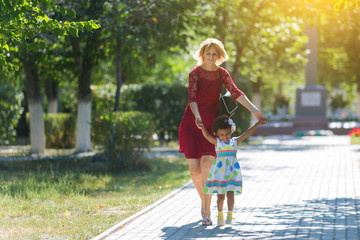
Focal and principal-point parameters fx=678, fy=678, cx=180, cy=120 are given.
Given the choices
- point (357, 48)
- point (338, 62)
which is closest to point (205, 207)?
point (357, 48)

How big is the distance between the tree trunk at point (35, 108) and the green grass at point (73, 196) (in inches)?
127

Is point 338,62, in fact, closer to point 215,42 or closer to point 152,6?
point 152,6

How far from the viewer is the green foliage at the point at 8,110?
71.6 feet

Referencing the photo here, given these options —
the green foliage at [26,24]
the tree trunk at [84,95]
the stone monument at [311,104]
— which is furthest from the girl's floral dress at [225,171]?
the stone monument at [311,104]

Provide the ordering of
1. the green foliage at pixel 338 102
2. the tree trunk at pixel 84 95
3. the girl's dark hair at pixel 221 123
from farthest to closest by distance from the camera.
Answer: the green foliage at pixel 338 102 < the tree trunk at pixel 84 95 < the girl's dark hair at pixel 221 123

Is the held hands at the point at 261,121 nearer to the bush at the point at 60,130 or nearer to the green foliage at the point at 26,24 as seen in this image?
the green foliage at the point at 26,24

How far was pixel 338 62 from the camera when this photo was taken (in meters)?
50.2

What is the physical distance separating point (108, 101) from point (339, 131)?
16.9 m

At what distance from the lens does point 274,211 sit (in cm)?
846

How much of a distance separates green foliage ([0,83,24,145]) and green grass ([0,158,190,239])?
6.56m

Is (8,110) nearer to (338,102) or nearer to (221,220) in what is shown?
(221,220)

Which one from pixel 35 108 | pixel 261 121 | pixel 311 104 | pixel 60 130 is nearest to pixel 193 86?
pixel 261 121

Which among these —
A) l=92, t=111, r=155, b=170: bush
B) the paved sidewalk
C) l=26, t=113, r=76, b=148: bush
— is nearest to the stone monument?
l=26, t=113, r=76, b=148: bush

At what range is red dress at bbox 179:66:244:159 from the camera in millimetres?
7602
